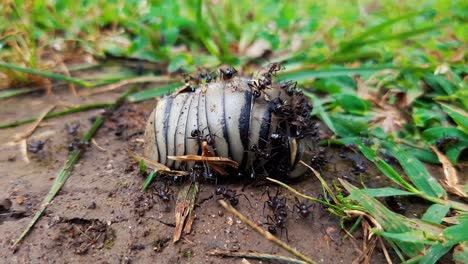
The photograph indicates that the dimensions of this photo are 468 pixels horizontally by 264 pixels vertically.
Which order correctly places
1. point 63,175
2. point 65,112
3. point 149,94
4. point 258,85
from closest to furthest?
point 258,85 → point 63,175 → point 65,112 → point 149,94

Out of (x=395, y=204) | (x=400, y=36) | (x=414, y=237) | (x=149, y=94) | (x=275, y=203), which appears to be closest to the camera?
(x=414, y=237)

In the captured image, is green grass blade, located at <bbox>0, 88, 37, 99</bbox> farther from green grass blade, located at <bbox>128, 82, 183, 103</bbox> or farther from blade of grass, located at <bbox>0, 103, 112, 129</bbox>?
green grass blade, located at <bbox>128, 82, 183, 103</bbox>

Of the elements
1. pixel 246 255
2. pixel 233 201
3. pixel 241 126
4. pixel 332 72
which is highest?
pixel 241 126

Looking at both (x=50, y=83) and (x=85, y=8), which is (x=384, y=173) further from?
(x=85, y=8)

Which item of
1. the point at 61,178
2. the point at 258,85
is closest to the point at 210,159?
the point at 258,85

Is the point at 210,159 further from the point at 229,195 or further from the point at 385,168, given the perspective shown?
the point at 385,168

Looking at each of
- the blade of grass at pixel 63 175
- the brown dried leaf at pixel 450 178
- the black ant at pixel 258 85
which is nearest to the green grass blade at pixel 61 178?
the blade of grass at pixel 63 175

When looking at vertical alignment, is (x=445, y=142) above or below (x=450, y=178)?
above
